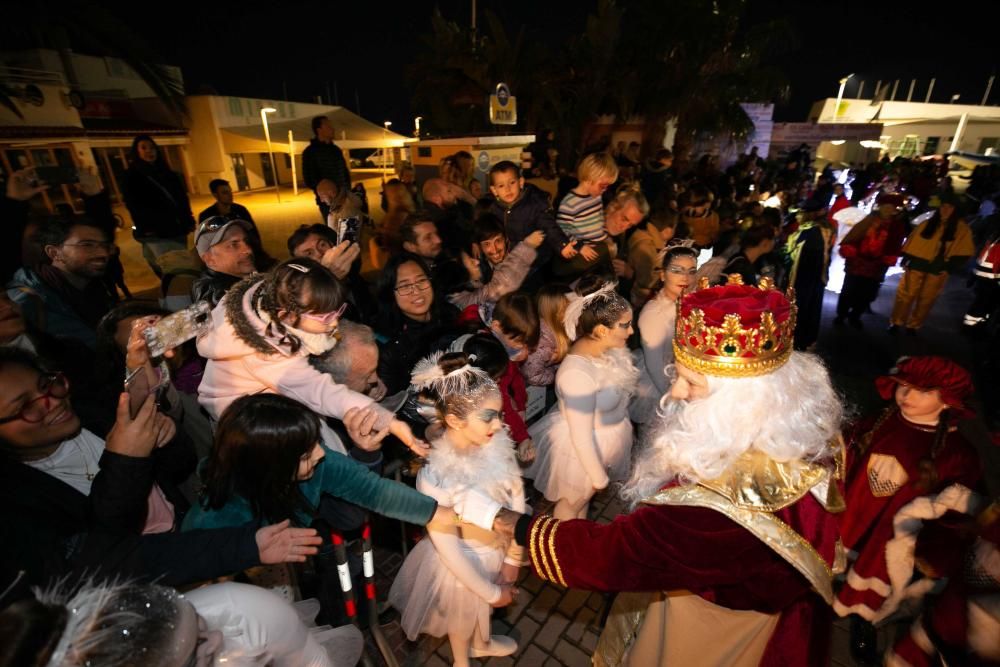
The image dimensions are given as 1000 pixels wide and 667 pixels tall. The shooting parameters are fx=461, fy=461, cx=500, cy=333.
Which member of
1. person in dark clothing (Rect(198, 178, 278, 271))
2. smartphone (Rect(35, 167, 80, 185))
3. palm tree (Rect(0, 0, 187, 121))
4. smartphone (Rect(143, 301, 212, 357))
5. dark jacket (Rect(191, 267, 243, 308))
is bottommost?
dark jacket (Rect(191, 267, 243, 308))

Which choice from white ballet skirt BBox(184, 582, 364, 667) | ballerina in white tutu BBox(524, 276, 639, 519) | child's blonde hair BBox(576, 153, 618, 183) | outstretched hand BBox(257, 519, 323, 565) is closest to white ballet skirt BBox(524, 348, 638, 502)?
ballerina in white tutu BBox(524, 276, 639, 519)

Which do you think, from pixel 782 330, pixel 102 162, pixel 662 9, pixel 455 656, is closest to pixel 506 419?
pixel 455 656

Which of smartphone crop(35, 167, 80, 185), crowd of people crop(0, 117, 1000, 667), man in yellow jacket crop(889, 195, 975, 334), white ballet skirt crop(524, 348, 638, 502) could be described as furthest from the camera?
man in yellow jacket crop(889, 195, 975, 334)

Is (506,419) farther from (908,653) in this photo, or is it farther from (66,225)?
(66,225)

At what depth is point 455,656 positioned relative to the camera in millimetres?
2619

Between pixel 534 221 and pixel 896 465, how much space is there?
3.65m

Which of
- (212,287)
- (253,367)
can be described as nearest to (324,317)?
(253,367)

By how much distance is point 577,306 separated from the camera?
3312 millimetres

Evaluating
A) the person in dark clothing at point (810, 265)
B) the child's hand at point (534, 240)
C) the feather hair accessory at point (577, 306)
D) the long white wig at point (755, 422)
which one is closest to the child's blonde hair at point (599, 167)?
the child's hand at point (534, 240)

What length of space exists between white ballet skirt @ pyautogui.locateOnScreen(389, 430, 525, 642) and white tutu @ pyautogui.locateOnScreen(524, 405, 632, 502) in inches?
32.4

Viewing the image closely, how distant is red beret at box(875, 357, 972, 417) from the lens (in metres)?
2.56

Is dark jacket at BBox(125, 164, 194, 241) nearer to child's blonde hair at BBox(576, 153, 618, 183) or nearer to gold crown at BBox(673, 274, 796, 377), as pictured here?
child's blonde hair at BBox(576, 153, 618, 183)

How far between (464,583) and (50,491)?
1.87 meters

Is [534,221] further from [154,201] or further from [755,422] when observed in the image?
[154,201]
